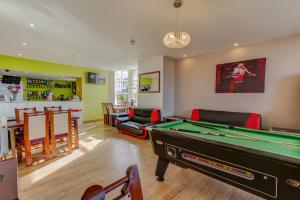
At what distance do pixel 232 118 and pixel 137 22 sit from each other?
3.08 metres

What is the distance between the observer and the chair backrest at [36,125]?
2.74m

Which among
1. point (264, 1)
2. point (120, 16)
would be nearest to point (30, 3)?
point (120, 16)

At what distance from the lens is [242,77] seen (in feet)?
12.4

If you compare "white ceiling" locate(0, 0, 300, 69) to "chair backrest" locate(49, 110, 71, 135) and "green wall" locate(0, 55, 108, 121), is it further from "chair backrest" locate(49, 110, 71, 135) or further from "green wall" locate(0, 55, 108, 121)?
"chair backrest" locate(49, 110, 71, 135)

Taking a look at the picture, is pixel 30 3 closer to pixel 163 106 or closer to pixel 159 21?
pixel 159 21

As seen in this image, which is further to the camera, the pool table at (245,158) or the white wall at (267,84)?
the white wall at (267,84)

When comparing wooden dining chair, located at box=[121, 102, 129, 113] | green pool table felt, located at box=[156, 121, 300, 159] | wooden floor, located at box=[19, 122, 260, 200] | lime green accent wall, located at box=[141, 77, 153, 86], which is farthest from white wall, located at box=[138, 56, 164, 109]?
green pool table felt, located at box=[156, 121, 300, 159]

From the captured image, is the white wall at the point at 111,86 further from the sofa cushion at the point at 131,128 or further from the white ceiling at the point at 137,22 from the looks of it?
the white ceiling at the point at 137,22

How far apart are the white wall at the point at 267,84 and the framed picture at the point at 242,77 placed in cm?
12

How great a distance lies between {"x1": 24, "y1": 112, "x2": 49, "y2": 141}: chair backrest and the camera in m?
2.74

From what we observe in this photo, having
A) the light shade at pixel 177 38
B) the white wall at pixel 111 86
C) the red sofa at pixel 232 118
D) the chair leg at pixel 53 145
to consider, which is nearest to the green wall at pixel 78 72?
the white wall at pixel 111 86

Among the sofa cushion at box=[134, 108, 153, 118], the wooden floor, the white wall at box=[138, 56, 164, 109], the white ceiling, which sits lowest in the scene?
the wooden floor

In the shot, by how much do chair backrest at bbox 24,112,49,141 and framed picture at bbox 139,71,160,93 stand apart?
313 cm

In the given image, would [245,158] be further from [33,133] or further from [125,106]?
[125,106]
